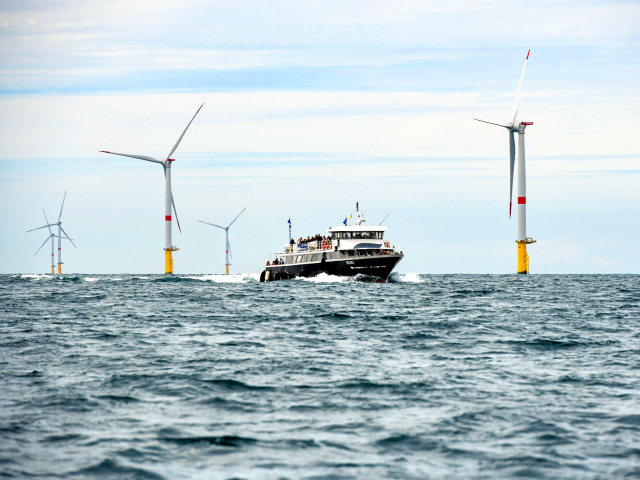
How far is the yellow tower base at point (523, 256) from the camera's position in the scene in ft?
510

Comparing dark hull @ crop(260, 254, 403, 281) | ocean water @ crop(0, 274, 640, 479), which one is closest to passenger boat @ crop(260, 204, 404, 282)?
dark hull @ crop(260, 254, 403, 281)

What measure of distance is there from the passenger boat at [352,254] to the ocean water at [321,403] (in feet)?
188

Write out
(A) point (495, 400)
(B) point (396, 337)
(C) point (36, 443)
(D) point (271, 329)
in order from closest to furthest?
(C) point (36, 443) → (A) point (495, 400) → (B) point (396, 337) → (D) point (271, 329)

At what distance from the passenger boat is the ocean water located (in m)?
57.2

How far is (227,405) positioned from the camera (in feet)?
56.5

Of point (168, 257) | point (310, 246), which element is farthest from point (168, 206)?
point (310, 246)

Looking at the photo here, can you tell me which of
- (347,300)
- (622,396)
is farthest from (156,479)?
(347,300)

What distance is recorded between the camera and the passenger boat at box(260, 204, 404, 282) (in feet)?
306

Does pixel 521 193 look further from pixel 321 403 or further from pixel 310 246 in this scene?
pixel 321 403

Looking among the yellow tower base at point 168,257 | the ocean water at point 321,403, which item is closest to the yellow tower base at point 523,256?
the yellow tower base at point 168,257

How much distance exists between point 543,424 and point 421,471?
4.26 meters

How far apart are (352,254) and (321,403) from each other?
7810 cm

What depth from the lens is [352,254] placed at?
313 feet

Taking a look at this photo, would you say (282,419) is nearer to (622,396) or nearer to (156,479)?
(156,479)
